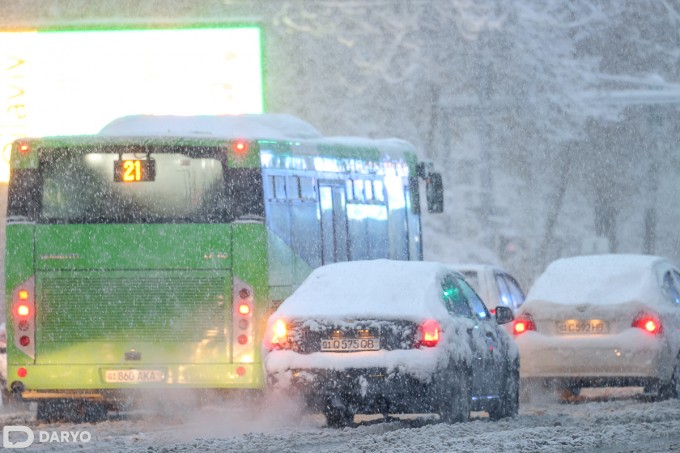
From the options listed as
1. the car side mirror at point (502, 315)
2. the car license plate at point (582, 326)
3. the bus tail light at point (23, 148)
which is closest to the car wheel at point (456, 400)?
the car side mirror at point (502, 315)

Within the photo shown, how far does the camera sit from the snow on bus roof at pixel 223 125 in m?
18.3

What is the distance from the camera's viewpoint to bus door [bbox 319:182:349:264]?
18625 mm

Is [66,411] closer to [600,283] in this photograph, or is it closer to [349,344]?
[349,344]

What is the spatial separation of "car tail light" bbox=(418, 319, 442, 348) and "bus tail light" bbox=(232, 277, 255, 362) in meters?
2.87

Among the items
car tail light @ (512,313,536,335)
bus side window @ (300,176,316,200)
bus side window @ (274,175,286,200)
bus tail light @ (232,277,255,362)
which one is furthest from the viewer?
car tail light @ (512,313,536,335)

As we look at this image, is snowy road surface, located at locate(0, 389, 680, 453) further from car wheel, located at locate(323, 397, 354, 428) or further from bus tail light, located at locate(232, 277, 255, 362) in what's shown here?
bus tail light, located at locate(232, 277, 255, 362)

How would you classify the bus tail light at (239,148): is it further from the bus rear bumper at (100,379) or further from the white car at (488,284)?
the white car at (488,284)

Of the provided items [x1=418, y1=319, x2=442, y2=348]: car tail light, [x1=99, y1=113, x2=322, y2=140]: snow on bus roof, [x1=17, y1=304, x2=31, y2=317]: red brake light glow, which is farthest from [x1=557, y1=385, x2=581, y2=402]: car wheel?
[x1=17, y1=304, x2=31, y2=317]: red brake light glow

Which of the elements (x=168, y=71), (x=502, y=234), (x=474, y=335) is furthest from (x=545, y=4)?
(x=474, y=335)

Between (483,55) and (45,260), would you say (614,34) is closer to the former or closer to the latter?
(483,55)

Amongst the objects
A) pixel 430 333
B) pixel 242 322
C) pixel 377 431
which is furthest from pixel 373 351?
pixel 242 322

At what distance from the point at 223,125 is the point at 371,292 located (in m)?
4.56

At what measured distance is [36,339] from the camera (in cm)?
1723

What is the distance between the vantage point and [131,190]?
56.5ft
